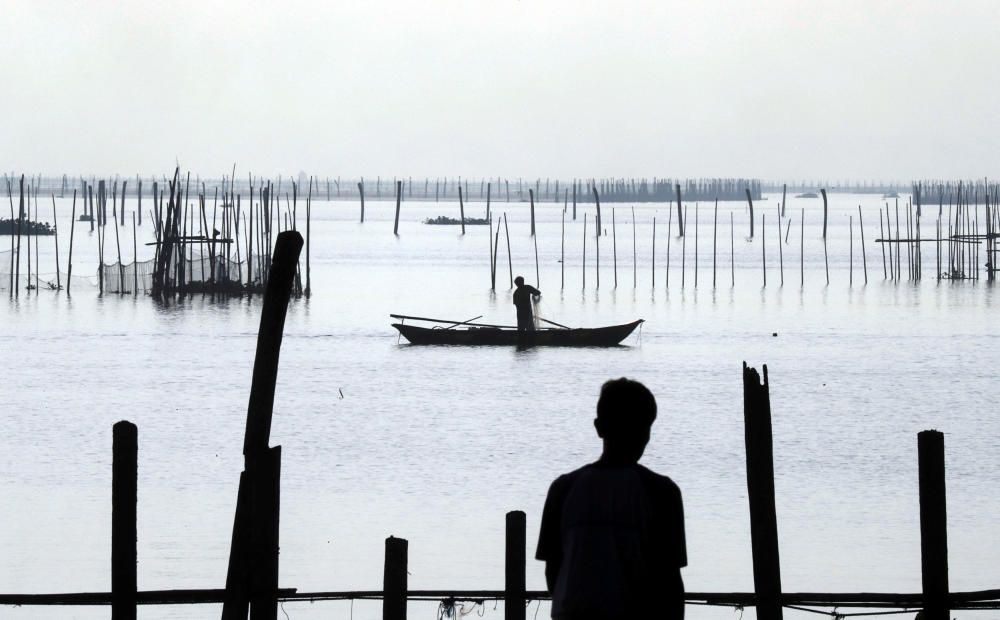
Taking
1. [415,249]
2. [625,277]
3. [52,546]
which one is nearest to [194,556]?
[52,546]

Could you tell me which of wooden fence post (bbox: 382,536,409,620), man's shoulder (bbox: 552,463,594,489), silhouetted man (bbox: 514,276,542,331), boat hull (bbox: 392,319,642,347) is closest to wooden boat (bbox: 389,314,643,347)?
boat hull (bbox: 392,319,642,347)

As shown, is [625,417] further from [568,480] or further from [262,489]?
[262,489]

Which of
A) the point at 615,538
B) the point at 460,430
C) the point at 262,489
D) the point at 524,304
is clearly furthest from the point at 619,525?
the point at 524,304

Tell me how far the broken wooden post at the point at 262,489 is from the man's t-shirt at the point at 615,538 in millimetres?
2375

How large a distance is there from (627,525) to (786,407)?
Result: 19.2 m

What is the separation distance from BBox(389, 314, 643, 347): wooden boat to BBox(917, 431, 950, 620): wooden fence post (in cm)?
2167

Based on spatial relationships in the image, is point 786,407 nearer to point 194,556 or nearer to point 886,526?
point 886,526

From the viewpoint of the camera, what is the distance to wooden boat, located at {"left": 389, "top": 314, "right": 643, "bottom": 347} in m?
28.8

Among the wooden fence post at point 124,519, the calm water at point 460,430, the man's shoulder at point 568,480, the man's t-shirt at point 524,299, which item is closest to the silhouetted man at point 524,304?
the man's t-shirt at point 524,299

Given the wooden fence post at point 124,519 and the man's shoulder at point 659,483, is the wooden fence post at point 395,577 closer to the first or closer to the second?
the wooden fence post at point 124,519

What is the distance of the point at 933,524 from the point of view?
668cm

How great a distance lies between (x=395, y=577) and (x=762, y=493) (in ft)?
5.36

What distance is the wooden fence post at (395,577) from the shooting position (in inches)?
242

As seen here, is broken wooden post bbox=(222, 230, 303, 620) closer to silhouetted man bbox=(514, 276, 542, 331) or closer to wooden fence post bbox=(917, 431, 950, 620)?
wooden fence post bbox=(917, 431, 950, 620)
